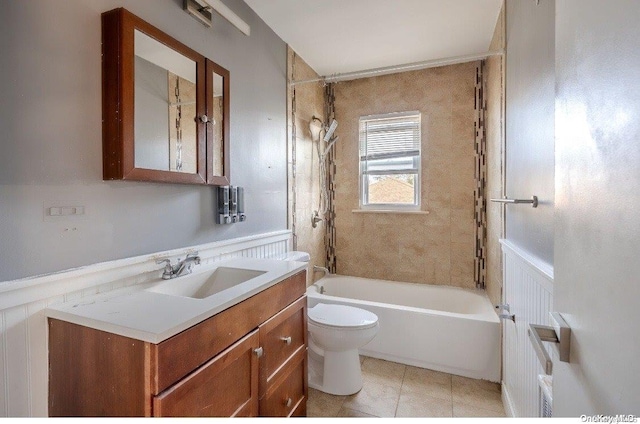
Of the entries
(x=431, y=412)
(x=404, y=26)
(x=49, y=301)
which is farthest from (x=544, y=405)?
(x=404, y=26)

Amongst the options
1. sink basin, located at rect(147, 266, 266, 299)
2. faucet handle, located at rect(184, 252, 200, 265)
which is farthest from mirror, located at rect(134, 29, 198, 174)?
sink basin, located at rect(147, 266, 266, 299)

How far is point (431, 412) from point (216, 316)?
1.51 metres

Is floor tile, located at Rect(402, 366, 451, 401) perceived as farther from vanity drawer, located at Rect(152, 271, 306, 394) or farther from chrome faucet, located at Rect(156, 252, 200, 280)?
chrome faucet, located at Rect(156, 252, 200, 280)

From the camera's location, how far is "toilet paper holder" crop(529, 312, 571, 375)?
55 cm

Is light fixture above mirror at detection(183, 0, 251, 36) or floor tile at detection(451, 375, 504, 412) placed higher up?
light fixture above mirror at detection(183, 0, 251, 36)

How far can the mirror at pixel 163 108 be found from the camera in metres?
1.23

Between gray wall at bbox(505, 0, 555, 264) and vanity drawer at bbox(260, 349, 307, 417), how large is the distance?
123 cm

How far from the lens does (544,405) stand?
993mm

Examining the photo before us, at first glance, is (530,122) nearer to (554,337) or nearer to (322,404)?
(554,337)

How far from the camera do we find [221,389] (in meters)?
1.00

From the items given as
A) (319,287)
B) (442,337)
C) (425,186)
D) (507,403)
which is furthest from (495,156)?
(319,287)

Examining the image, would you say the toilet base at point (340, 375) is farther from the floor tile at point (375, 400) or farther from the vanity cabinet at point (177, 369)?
the vanity cabinet at point (177, 369)

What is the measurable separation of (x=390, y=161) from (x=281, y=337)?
2.23 metres

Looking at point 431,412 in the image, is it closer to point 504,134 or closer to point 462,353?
point 462,353
